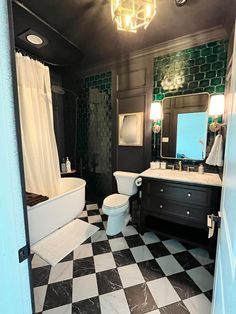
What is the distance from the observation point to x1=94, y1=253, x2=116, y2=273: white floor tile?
5.89ft

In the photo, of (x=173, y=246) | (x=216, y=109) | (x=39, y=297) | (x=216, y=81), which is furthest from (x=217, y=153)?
(x=39, y=297)

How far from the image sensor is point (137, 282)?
1607 millimetres

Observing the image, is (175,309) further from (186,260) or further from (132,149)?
(132,149)

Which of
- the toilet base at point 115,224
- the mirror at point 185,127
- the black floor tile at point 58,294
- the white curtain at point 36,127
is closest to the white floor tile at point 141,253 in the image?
the toilet base at point 115,224

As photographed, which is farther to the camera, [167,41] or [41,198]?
[167,41]

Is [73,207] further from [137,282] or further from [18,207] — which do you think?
[18,207]

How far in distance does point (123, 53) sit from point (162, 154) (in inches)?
65.3

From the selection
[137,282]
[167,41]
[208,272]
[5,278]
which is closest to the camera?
[5,278]

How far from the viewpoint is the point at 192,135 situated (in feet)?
7.61

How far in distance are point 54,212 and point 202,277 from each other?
1801 millimetres

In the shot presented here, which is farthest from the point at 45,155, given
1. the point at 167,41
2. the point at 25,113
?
the point at 167,41

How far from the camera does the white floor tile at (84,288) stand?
1.47m

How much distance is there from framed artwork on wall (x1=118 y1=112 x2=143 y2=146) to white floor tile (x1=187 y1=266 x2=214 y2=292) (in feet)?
5.63

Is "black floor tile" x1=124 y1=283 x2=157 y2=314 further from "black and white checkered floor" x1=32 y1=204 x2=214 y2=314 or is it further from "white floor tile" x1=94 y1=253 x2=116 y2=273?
"white floor tile" x1=94 y1=253 x2=116 y2=273
